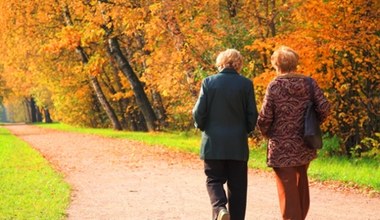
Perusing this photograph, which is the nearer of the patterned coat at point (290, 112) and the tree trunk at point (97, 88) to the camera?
the patterned coat at point (290, 112)

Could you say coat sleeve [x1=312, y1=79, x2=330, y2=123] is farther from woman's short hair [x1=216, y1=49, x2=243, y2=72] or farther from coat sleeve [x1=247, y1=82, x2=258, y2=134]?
woman's short hair [x1=216, y1=49, x2=243, y2=72]

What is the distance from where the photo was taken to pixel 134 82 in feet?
95.7

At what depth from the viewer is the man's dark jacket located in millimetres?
6371

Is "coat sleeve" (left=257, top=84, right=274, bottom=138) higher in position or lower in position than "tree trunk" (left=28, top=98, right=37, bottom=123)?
higher

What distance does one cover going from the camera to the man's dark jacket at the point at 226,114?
6371 millimetres

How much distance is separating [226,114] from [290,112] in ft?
2.05

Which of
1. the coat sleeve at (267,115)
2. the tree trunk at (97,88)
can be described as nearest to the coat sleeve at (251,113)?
the coat sleeve at (267,115)

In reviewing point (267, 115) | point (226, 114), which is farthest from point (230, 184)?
point (267, 115)

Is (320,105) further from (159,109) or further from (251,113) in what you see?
(159,109)

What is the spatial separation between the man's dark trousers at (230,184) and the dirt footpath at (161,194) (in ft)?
4.82

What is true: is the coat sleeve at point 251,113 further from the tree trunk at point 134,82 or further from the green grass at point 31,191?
the tree trunk at point 134,82

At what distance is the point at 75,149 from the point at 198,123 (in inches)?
595

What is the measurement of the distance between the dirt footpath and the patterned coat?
193 centimetres

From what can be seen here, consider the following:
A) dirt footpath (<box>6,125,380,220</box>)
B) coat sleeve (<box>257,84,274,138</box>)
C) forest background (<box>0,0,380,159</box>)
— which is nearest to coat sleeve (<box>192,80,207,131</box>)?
coat sleeve (<box>257,84,274,138</box>)
